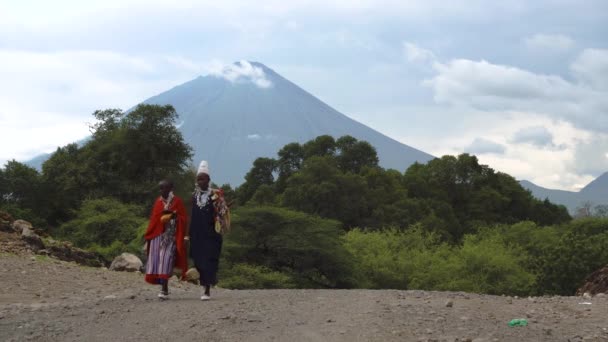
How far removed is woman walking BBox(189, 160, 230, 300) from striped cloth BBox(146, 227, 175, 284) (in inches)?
14.6

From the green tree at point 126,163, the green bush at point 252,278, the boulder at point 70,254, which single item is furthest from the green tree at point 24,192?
the boulder at point 70,254

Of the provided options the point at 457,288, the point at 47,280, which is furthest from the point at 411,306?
the point at 457,288

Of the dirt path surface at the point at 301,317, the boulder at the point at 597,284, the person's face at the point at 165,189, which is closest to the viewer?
the dirt path surface at the point at 301,317

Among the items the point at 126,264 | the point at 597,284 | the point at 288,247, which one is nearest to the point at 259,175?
the point at 288,247

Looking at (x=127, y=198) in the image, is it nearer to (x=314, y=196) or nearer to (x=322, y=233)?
(x=314, y=196)

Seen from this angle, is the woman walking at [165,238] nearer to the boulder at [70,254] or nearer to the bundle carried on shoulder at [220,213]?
the bundle carried on shoulder at [220,213]

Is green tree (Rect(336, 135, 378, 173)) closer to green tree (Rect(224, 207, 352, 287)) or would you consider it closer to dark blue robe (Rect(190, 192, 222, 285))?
green tree (Rect(224, 207, 352, 287))

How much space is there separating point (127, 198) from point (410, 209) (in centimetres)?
2357

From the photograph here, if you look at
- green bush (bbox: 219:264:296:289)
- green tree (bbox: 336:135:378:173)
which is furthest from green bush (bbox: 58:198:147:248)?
green tree (bbox: 336:135:378:173)

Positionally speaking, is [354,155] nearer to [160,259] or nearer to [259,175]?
[259,175]

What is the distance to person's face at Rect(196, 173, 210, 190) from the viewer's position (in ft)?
31.8

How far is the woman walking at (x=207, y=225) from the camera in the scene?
31.9ft

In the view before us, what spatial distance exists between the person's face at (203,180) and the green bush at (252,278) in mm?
18016

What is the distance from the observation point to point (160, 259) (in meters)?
9.79
